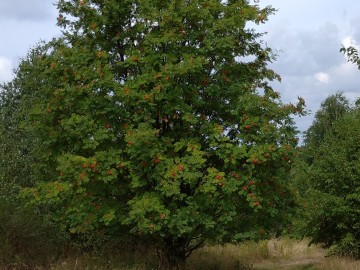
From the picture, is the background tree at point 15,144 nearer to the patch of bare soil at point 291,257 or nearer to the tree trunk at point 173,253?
the tree trunk at point 173,253

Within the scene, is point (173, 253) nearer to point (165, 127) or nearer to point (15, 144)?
point (165, 127)

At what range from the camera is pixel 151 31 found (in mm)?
12109

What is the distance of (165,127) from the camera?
482 inches

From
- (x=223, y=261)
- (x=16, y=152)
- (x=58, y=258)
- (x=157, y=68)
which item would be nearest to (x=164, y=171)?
(x=157, y=68)

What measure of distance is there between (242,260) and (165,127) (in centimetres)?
758

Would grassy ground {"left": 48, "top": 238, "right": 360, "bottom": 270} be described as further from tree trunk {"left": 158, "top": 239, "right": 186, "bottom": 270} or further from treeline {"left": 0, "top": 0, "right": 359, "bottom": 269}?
treeline {"left": 0, "top": 0, "right": 359, "bottom": 269}

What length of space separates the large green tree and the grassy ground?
1.50 meters

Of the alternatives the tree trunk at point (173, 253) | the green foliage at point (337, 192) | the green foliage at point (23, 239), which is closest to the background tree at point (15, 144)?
the green foliage at point (23, 239)

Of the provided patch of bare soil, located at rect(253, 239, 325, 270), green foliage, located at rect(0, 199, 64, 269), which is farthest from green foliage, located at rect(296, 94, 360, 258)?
green foliage, located at rect(0, 199, 64, 269)

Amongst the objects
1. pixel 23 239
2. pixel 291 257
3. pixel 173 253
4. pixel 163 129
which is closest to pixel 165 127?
pixel 163 129

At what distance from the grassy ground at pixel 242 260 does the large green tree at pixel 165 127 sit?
1.50 metres

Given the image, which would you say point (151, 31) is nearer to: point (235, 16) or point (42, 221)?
point (235, 16)

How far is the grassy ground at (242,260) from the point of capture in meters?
13.8

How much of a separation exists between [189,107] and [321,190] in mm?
8362
